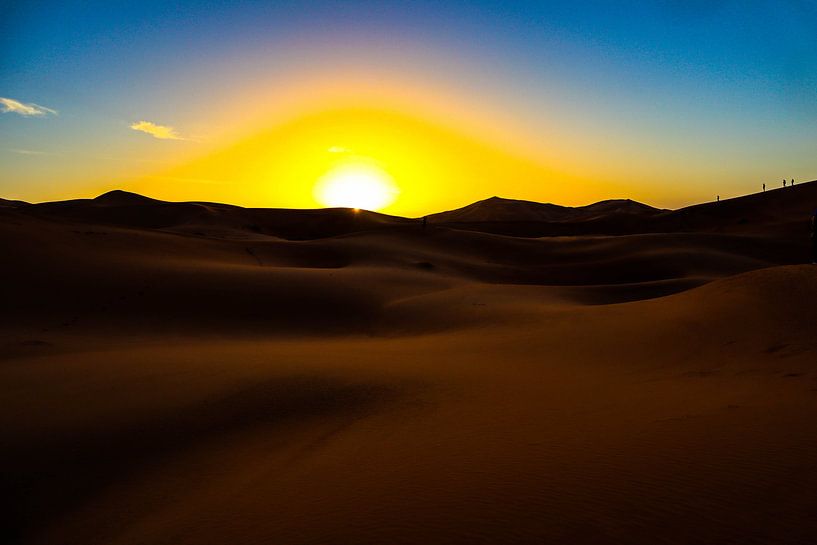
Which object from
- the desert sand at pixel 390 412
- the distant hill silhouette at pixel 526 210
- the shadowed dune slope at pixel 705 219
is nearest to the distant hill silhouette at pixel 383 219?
the shadowed dune slope at pixel 705 219

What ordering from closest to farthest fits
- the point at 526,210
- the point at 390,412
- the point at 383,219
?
the point at 390,412 → the point at 383,219 → the point at 526,210

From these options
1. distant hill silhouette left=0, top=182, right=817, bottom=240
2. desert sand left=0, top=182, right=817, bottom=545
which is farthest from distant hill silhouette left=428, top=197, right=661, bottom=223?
desert sand left=0, top=182, right=817, bottom=545

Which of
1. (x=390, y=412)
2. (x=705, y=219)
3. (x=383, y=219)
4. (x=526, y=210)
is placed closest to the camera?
(x=390, y=412)

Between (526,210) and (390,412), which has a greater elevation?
(526,210)

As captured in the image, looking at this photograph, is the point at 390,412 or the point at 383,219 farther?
the point at 383,219

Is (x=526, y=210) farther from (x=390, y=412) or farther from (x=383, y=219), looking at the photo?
(x=390, y=412)

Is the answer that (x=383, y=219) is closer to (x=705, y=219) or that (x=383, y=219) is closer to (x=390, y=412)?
(x=705, y=219)

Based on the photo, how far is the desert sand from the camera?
4090 mm

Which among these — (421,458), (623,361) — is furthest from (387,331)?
(421,458)

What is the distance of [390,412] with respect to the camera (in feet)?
24.5

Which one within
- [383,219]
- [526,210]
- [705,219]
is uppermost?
[526,210]

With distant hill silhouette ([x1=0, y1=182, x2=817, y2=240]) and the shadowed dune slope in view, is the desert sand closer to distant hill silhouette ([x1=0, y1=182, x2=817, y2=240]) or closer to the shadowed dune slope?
distant hill silhouette ([x1=0, y1=182, x2=817, y2=240])

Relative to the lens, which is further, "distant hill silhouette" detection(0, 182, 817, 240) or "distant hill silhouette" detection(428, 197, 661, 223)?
"distant hill silhouette" detection(428, 197, 661, 223)

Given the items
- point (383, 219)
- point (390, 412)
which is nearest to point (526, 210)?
point (383, 219)
